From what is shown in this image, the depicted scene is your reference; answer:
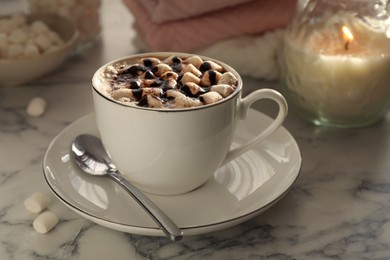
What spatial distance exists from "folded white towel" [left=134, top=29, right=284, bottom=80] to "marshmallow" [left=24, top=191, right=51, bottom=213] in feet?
1.26

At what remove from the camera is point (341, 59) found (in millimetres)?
791

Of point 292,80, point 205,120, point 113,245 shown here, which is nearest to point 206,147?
point 205,120

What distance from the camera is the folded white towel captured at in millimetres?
926

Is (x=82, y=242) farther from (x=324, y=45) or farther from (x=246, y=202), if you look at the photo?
(x=324, y=45)

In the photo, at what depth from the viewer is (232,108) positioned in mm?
635

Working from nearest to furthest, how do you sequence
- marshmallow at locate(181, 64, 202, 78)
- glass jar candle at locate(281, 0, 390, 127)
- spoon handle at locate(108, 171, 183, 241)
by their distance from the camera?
spoon handle at locate(108, 171, 183, 241) < marshmallow at locate(181, 64, 202, 78) < glass jar candle at locate(281, 0, 390, 127)

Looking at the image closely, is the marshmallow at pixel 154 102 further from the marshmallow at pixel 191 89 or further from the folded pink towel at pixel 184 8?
the folded pink towel at pixel 184 8

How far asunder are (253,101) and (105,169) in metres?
0.19

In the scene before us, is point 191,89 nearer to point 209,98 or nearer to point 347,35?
point 209,98

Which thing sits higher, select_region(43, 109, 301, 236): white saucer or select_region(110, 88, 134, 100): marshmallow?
select_region(110, 88, 134, 100): marshmallow

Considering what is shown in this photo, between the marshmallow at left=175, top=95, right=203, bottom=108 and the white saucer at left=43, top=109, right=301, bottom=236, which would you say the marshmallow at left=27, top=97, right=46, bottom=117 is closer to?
the white saucer at left=43, top=109, right=301, bottom=236

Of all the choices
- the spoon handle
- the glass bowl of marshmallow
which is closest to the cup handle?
the spoon handle

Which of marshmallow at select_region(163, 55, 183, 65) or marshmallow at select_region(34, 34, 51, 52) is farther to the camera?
marshmallow at select_region(34, 34, 51, 52)

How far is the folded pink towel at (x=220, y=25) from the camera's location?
3.01 feet
